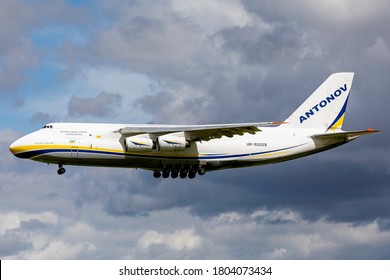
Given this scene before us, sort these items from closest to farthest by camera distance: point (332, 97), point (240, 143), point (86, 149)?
1. point (86, 149)
2. point (240, 143)
3. point (332, 97)

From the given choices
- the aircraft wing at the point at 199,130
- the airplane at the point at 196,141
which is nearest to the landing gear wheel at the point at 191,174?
the airplane at the point at 196,141

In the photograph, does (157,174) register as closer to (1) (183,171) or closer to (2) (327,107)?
(1) (183,171)

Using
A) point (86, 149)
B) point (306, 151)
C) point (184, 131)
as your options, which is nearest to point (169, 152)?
point (184, 131)

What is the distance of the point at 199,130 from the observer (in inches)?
1890

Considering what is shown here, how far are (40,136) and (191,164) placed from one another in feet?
28.4

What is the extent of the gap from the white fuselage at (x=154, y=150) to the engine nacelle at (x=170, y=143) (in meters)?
0.65

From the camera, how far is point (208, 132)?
48.6 meters

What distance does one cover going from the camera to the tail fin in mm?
53562

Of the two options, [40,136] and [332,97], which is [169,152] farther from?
[332,97]

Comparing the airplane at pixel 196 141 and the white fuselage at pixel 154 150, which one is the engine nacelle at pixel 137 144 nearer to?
the airplane at pixel 196 141

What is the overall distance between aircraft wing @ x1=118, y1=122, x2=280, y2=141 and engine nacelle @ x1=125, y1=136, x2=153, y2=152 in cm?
50

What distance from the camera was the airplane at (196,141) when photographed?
47.5m

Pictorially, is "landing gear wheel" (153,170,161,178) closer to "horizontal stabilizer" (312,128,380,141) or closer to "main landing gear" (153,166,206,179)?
"main landing gear" (153,166,206,179)

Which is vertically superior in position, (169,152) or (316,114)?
(316,114)
